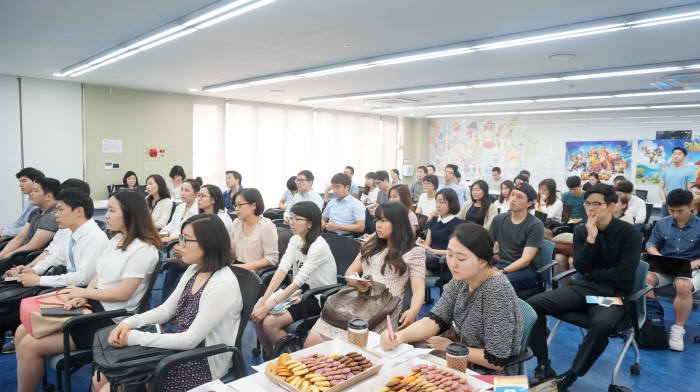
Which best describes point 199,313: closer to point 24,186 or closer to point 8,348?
point 8,348

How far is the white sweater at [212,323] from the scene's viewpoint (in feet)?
6.57

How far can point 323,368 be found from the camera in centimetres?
168

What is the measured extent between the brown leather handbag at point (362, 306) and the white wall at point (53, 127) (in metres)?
7.92

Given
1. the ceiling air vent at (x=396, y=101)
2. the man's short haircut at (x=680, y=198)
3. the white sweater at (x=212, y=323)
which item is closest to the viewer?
the white sweater at (x=212, y=323)

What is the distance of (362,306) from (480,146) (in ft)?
36.1

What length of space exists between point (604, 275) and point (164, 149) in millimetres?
8762

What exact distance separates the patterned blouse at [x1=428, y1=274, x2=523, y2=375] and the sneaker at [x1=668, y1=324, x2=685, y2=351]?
8.62 feet

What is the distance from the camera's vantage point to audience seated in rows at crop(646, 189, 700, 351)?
3.75 m

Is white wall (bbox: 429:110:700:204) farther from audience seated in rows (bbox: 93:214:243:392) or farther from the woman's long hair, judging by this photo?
audience seated in rows (bbox: 93:214:243:392)

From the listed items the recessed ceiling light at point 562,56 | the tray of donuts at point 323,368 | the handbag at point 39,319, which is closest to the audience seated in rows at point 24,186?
the handbag at point 39,319

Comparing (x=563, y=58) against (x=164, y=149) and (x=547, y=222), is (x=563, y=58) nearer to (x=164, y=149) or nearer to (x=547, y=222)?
(x=547, y=222)

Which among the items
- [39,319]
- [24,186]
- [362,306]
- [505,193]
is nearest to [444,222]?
[505,193]

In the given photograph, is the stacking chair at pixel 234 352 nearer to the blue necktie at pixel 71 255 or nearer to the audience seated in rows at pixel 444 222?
the blue necktie at pixel 71 255

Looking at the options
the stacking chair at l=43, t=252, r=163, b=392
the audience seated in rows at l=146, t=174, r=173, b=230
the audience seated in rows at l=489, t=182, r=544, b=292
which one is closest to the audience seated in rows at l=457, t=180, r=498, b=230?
the audience seated in rows at l=489, t=182, r=544, b=292
